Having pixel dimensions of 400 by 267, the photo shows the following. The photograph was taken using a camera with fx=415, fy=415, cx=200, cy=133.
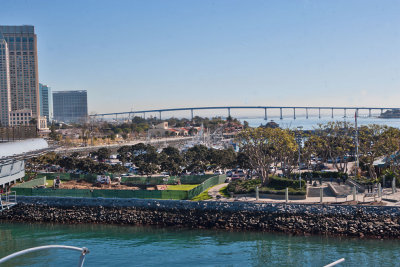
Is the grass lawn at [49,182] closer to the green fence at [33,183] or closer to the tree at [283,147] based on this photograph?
the green fence at [33,183]

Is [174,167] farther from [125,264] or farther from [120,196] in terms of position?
[125,264]

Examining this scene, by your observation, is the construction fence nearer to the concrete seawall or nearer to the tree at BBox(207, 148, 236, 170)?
the tree at BBox(207, 148, 236, 170)

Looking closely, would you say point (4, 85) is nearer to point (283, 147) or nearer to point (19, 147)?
point (19, 147)

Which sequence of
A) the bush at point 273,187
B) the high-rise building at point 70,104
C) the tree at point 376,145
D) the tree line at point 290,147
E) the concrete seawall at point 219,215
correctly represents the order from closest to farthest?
the concrete seawall at point 219,215 → the bush at point 273,187 → the tree line at point 290,147 → the tree at point 376,145 → the high-rise building at point 70,104

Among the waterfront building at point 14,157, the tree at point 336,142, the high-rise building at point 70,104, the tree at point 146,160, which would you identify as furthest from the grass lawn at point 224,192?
the high-rise building at point 70,104

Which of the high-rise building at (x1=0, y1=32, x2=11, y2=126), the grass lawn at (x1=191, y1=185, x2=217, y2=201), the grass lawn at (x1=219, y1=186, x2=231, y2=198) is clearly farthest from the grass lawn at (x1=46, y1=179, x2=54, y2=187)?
the high-rise building at (x1=0, y1=32, x2=11, y2=126)

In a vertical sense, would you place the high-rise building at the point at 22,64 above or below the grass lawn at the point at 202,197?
above
